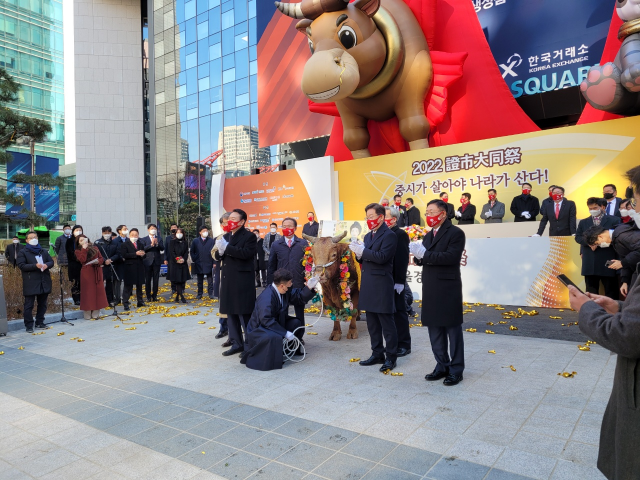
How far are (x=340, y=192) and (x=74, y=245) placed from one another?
7.21 m

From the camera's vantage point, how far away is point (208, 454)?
330 centimetres

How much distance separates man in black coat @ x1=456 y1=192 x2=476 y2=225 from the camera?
1057cm

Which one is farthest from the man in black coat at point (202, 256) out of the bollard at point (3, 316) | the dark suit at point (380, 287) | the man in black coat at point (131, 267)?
the dark suit at point (380, 287)

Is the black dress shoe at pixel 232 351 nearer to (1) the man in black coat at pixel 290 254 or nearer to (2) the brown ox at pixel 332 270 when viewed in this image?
(2) the brown ox at pixel 332 270

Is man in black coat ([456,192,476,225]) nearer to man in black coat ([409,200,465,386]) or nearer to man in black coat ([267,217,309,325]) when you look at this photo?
man in black coat ([267,217,309,325])

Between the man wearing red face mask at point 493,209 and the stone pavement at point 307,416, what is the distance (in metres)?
4.52

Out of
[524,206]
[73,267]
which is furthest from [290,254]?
[73,267]

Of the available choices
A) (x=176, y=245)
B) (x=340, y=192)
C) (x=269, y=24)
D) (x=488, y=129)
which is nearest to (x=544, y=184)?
(x=488, y=129)

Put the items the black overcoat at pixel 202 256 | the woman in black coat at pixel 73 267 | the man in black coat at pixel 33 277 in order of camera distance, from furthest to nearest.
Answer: the black overcoat at pixel 202 256, the woman in black coat at pixel 73 267, the man in black coat at pixel 33 277

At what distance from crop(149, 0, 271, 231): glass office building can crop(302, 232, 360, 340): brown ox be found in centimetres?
2025

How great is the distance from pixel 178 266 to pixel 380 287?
7.43 m

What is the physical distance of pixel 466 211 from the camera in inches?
416

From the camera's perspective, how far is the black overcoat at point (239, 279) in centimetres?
605

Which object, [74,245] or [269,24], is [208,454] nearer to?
[74,245]
